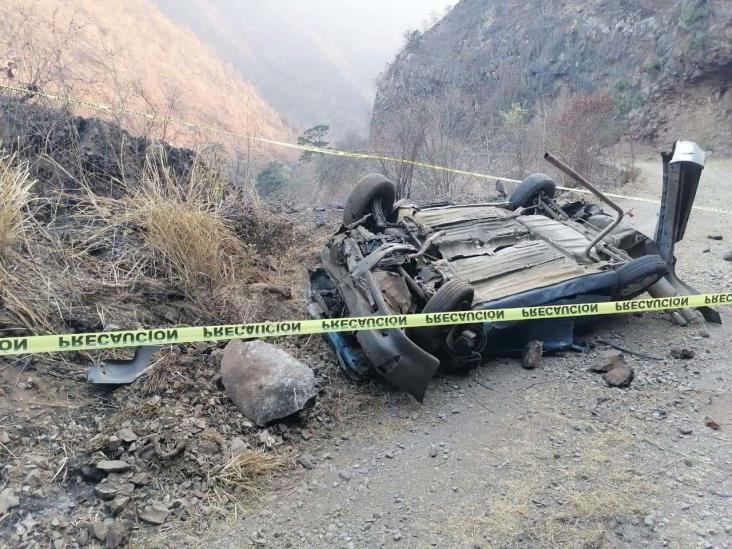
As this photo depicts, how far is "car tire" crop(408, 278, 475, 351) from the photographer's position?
3.82 meters

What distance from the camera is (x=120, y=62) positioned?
388 inches

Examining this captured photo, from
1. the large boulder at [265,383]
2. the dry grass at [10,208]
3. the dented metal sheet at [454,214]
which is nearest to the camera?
the large boulder at [265,383]

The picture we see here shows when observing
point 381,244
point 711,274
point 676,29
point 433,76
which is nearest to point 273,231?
point 381,244

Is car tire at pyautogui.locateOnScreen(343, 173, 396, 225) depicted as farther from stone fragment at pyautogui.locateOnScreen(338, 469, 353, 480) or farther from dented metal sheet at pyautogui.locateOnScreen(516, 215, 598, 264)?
stone fragment at pyautogui.locateOnScreen(338, 469, 353, 480)

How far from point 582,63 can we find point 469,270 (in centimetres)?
2355

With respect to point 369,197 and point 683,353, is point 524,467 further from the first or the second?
point 369,197

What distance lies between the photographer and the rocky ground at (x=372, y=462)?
9.14 feet

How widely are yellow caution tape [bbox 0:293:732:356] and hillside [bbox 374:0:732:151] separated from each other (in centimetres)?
1174

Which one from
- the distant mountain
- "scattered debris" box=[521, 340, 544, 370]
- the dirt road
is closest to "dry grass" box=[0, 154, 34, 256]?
the dirt road

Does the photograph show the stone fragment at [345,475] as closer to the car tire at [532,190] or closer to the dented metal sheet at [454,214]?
the dented metal sheet at [454,214]

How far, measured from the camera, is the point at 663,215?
17.4 ft

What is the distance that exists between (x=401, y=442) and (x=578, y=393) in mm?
1392

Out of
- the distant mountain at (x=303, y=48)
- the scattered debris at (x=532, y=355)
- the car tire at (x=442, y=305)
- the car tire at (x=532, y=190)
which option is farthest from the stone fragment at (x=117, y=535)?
the distant mountain at (x=303, y=48)

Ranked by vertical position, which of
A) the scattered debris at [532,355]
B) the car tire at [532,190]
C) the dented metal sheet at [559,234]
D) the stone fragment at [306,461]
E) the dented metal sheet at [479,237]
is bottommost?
the stone fragment at [306,461]
